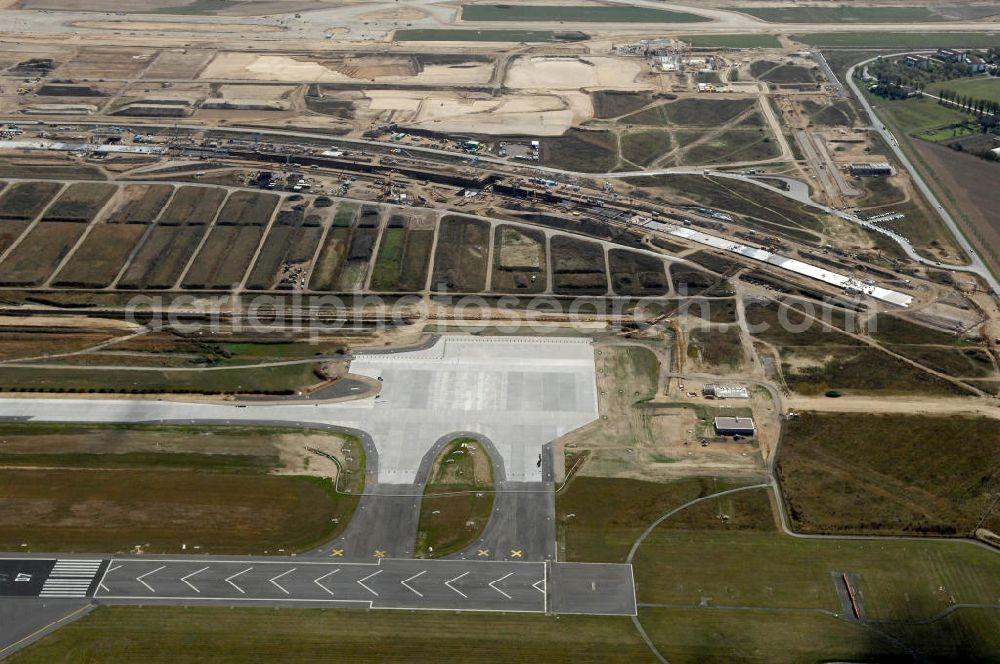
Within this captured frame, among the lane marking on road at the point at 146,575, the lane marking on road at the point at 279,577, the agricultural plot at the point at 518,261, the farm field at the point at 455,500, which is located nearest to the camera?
the lane marking on road at the point at 279,577

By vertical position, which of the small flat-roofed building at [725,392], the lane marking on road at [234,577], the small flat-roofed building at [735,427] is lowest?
the lane marking on road at [234,577]

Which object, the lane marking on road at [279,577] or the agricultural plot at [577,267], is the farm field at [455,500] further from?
the agricultural plot at [577,267]

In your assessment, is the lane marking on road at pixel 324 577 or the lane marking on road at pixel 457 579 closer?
the lane marking on road at pixel 457 579

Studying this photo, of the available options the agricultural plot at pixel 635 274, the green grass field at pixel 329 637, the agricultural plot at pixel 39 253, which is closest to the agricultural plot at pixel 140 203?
A: the agricultural plot at pixel 39 253

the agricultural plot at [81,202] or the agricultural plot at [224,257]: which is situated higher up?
the agricultural plot at [81,202]

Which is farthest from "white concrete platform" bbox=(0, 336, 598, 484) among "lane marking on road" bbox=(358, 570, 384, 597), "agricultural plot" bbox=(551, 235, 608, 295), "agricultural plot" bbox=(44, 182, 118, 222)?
"agricultural plot" bbox=(44, 182, 118, 222)

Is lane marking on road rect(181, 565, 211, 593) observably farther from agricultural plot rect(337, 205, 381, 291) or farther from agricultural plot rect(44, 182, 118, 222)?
agricultural plot rect(44, 182, 118, 222)
